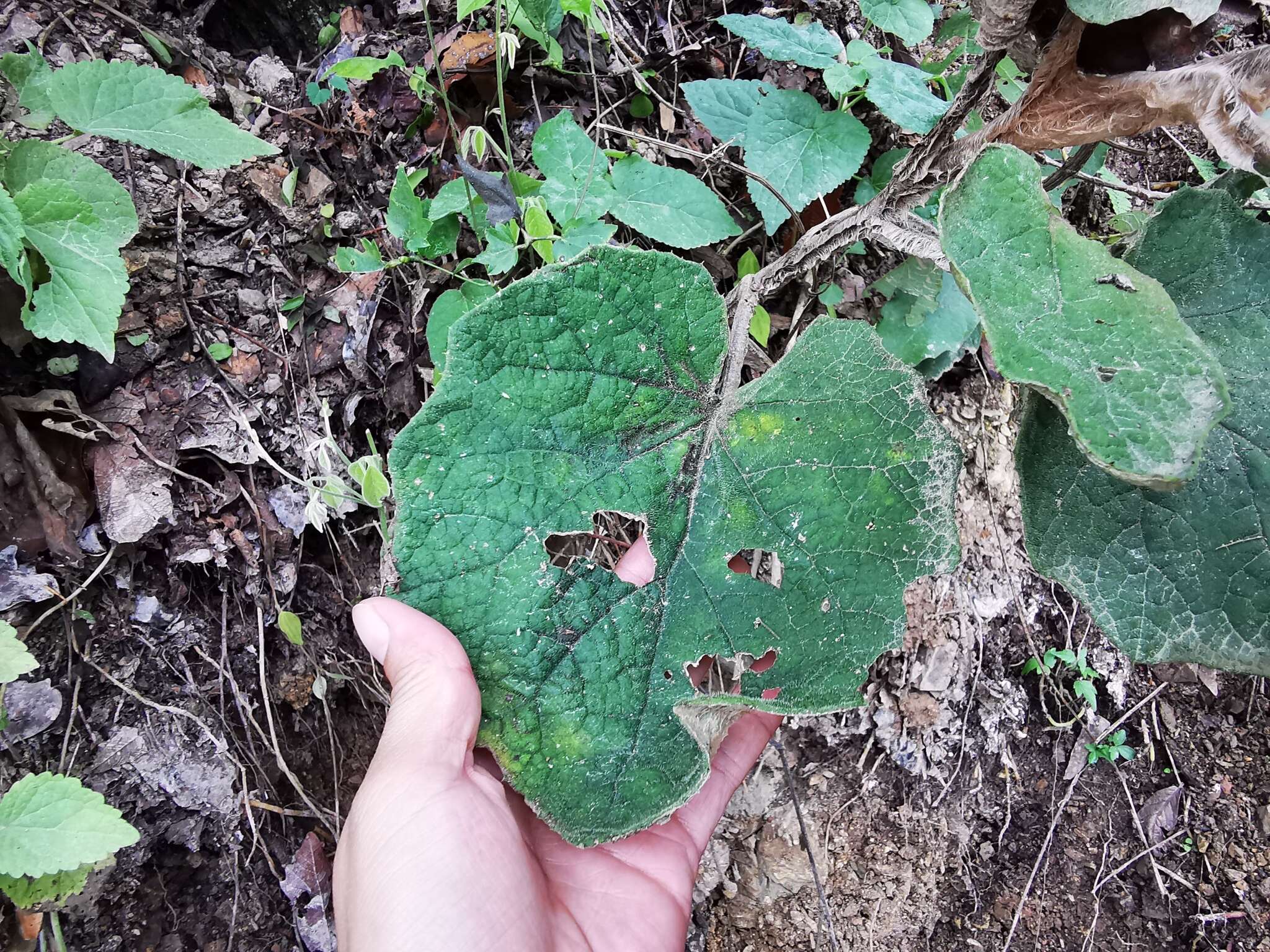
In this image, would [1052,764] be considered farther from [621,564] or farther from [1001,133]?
[1001,133]

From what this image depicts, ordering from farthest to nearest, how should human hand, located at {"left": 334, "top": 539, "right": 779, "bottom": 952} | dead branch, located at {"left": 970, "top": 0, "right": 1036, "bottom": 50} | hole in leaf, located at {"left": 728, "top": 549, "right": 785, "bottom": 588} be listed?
hole in leaf, located at {"left": 728, "top": 549, "right": 785, "bottom": 588}
human hand, located at {"left": 334, "top": 539, "right": 779, "bottom": 952}
dead branch, located at {"left": 970, "top": 0, "right": 1036, "bottom": 50}

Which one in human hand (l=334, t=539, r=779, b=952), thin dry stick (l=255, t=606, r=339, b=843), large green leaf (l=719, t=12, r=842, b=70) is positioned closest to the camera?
human hand (l=334, t=539, r=779, b=952)

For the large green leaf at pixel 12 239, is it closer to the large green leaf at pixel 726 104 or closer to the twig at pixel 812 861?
the large green leaf at pixel 726 104

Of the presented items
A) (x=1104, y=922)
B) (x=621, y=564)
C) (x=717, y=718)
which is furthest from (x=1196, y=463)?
(x=1104, y=922)

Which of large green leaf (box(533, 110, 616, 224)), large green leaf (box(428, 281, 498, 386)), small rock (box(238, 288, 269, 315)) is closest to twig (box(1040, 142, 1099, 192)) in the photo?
large green leaf (box(533, 110, 616, 224))

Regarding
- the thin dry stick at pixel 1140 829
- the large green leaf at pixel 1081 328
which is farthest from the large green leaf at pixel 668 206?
the thin dry stick at pixel 1140 829

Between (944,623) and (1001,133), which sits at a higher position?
(1001,133)

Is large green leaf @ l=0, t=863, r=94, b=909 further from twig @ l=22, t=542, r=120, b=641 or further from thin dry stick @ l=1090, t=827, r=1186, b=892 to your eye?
thin dry stick @ l=1090, t=827, r=1186, b=892
